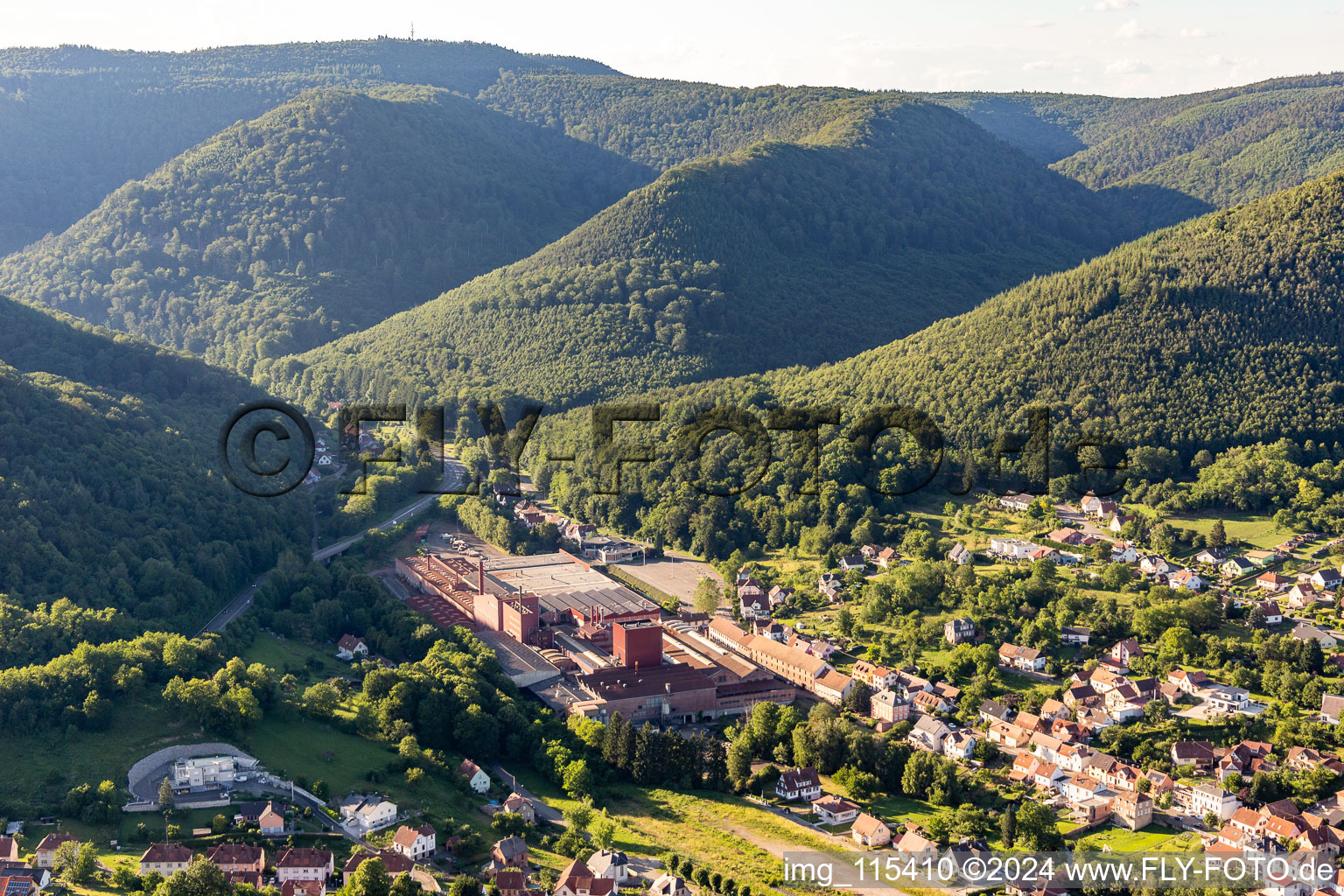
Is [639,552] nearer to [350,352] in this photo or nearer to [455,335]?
[455,335]

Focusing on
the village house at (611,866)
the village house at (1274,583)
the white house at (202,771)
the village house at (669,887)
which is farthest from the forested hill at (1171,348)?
the white house at (202,771)

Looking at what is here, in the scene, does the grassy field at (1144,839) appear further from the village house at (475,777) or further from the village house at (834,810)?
the village house at (475,777)

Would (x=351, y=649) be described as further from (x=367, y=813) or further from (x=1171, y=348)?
(x=1171, y=348)

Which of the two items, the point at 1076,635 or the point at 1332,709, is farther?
the point at 1076,635

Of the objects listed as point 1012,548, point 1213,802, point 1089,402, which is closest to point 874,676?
point 1012,548

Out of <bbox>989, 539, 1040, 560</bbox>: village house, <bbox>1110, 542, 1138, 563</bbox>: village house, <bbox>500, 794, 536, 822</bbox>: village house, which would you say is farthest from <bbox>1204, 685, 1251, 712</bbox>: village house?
<bbox>500, 794, 536, 822</bbox>: village house
